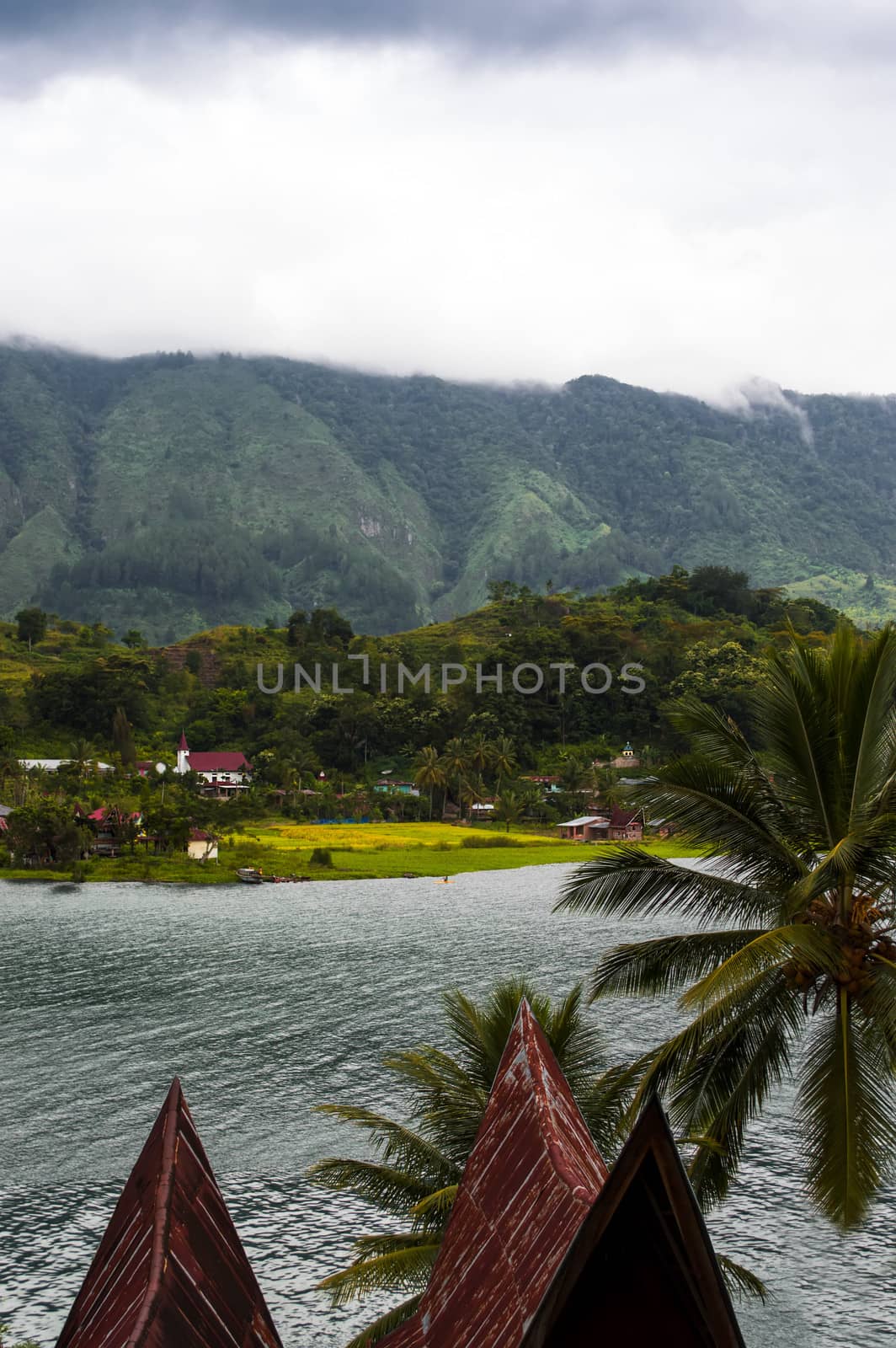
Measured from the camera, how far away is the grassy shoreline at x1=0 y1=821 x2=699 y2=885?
83875 millimetres

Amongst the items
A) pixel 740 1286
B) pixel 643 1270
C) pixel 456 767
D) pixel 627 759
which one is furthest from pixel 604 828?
pixel 643 1270

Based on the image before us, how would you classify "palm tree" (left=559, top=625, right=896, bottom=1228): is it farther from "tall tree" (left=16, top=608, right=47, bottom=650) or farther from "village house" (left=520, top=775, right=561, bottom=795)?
"tall tree" (left=16, top=608, right=47, bottom=650)

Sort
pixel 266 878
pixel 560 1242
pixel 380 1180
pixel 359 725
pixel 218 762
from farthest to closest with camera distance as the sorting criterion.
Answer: pixel 359 725
pixel 218 762
pixel 266 878
pixel 380 1180
pixel 560 1242

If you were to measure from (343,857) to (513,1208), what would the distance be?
83300mm

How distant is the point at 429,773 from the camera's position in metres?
118

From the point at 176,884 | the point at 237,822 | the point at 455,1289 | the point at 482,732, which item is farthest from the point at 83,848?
the point at 455,1289

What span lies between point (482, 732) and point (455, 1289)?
127m

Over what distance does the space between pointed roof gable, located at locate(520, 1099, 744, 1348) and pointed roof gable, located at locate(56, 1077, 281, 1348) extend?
1.63 meters

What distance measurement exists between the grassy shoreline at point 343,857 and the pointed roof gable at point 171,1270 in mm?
73743

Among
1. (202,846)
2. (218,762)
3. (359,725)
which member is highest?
(359,725)

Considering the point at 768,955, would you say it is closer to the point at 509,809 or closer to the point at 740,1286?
the point at 740,1286

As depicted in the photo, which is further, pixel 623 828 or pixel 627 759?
pixel 627 759

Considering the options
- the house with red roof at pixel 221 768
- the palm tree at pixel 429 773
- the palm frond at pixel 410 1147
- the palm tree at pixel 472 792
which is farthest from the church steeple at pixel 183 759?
the palm frond at pixel 410 1147

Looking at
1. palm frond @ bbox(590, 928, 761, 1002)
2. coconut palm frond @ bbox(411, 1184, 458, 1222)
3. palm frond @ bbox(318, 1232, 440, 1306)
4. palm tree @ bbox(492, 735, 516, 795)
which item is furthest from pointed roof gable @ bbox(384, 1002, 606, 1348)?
palm tree @ bbox(492, 735, 516, 795)
